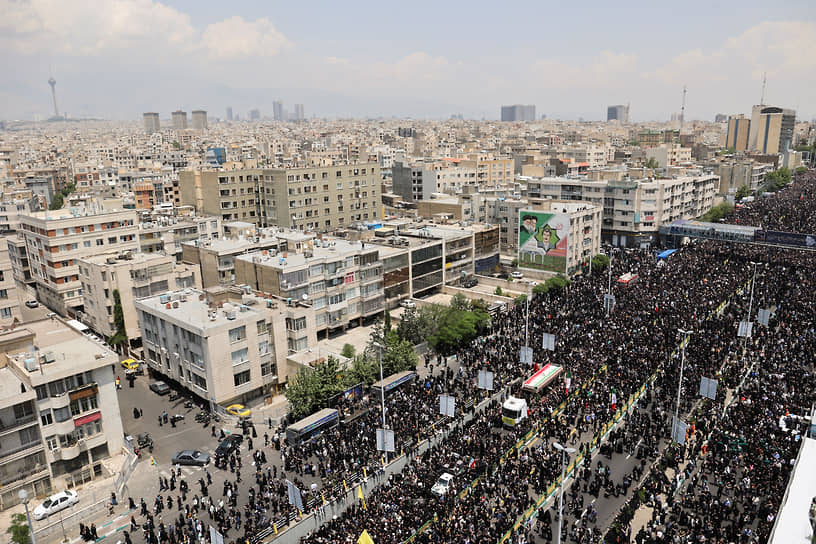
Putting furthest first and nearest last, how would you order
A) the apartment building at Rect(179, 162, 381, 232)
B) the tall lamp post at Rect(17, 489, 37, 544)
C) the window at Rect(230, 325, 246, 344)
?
the apartment building at Rect(179, 162, 381, 232) < the window at Rect(230, 325, 246, 344) < the tall lamp post at Rect(17, 489, 37, 544)

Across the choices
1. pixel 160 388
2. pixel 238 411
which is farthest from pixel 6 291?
pixel 238 411

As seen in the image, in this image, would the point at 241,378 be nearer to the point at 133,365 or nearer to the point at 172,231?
the point at 133,365

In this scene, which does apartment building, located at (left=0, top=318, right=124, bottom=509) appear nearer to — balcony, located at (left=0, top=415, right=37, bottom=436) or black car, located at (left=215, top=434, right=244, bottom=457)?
balcony, located at (left=0, top=415, right=37, bottom=436)

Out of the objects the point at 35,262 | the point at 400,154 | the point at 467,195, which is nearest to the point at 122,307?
the point at 35,262

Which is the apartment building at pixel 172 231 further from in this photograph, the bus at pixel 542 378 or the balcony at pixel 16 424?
the bus at pixel 542 378

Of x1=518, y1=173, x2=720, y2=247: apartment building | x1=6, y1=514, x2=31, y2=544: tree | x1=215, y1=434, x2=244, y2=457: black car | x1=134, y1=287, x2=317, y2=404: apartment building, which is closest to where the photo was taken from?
x1=6, y1=514, x2=31, y2=544: tree

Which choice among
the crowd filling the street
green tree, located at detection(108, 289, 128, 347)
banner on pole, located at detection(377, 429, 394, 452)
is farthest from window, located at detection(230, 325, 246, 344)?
green tree, located at detection(108, 289, 128, 347)

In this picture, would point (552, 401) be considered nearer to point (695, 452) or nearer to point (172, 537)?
point (695, 452)
